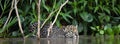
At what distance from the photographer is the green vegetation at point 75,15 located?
5086 millimetres

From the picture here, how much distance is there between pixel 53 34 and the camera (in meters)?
4.99

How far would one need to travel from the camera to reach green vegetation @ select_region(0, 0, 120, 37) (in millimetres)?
5086

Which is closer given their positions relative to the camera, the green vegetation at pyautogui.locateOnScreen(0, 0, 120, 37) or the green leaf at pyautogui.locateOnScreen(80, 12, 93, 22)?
the green vegetation at pyautogui.locateOnScreen(0, 0, 120, 37)

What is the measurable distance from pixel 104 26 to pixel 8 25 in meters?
1.34

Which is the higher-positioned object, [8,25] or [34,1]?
[34,1]

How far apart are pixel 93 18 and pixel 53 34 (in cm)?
72

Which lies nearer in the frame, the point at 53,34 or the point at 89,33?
the point at 53,34

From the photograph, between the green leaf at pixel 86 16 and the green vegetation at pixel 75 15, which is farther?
the green leaf at pixel 86 16

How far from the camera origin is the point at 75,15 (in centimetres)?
528

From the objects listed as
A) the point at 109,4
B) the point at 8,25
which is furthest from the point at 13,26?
the point at 109,4

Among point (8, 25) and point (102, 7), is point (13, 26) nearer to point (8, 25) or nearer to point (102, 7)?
point (8, 25)

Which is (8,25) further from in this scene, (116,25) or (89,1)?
(116,25)

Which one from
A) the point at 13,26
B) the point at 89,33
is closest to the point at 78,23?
the point at 89,33

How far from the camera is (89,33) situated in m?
5.38
